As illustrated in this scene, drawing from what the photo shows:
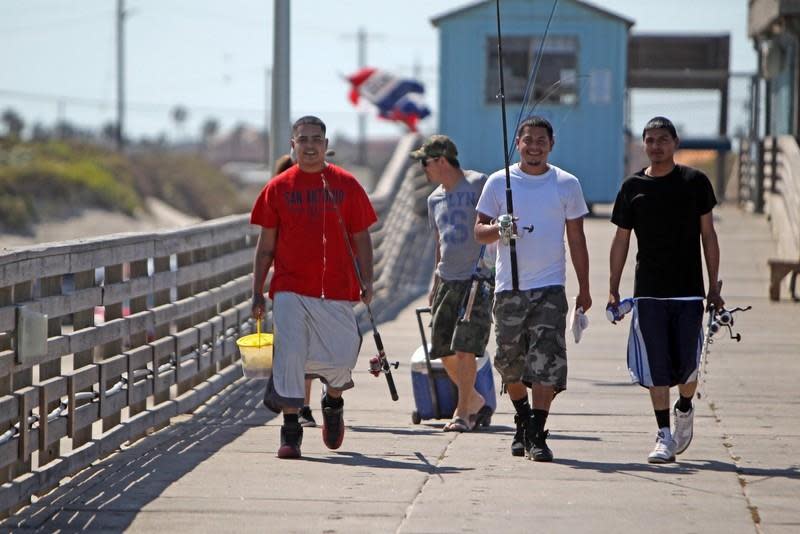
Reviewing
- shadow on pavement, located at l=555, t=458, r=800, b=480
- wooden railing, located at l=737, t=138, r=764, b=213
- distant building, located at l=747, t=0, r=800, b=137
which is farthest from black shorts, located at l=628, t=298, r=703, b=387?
wooden railing, located at l=737, t=138, r=764, b=213

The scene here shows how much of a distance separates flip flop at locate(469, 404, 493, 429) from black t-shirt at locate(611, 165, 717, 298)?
1713 mm

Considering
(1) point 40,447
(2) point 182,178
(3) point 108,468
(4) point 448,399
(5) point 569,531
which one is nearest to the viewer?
(5) point 569,531

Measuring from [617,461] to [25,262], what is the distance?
3104 mm

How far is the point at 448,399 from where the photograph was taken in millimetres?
10047

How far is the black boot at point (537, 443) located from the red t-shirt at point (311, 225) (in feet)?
3.78

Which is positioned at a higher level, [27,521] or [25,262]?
[25,262]

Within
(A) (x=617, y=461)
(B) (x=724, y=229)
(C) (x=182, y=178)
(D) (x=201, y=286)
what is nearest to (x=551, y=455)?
(A) (x=617, y=461)

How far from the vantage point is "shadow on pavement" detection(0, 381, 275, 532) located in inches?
270

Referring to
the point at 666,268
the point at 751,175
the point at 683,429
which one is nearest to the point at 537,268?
the point at 666,268

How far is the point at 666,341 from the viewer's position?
8.36 meters

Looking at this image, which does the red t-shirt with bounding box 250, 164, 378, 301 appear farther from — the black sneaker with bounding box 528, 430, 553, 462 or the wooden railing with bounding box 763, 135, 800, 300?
the wooden railing with bounding box 763, 135, 800, 300

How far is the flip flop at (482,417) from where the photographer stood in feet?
31.9

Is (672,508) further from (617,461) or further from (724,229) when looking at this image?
(724,229)

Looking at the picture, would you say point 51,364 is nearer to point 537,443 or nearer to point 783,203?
point 537,443
